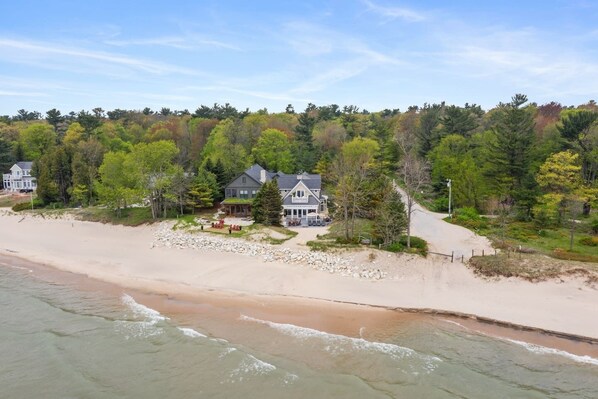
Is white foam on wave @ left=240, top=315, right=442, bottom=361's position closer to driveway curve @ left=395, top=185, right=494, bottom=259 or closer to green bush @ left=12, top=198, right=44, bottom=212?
driveway curve @ left=395, top=185, right=494, bottom=259

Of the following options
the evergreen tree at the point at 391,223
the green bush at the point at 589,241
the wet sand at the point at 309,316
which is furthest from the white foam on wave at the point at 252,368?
the green bush at the point at 589,241

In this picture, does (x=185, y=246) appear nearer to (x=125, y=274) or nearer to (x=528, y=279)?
(x=125, y=274)

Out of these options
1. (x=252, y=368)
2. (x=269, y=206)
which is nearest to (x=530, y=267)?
(x=252, y=368)

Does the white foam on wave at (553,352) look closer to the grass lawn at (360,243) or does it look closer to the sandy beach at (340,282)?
the sandy beach at (340,282)

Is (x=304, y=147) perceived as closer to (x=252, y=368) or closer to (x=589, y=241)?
(x=589, y=241)

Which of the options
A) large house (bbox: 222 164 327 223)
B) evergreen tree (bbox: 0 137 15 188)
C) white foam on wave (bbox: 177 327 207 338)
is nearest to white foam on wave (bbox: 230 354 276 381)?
white foam on wave (bbox: 177 327 207 338)

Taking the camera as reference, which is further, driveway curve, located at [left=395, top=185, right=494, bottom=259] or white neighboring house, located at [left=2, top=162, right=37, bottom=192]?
white neighboring house, located at [left=2, top=162, right=37, bottom=192]
